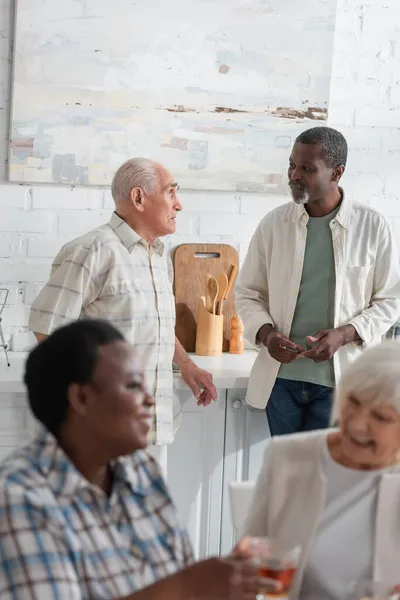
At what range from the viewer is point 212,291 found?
3727 millimetres

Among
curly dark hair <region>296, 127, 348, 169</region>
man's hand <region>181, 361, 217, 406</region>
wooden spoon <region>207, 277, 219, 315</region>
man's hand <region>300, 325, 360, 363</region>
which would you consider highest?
curly dark hair <region>296, 127, 348, 169</region>

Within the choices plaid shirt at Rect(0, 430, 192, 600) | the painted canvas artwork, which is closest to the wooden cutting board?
the painted canvas artwork

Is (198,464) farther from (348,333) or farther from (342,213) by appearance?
(342,213)

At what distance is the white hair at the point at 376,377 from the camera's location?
189cm

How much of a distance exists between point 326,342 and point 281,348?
0.47ft

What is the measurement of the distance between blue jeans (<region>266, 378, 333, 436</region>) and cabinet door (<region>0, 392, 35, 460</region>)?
83cm

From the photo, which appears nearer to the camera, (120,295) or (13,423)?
(120,295)

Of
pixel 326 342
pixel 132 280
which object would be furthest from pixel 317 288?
pixel 132 280

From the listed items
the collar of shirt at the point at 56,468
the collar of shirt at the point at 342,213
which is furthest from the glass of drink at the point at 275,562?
the collar of shirt at the point at 342,213

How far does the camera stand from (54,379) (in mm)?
1460

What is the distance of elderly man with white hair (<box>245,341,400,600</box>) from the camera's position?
1.84 metres

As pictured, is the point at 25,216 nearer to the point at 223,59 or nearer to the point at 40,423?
the point at 223,59

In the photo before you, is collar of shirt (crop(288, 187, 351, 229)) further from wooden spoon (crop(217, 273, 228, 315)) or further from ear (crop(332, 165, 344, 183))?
wooden spoon (crop(217, 273, 228, 315))

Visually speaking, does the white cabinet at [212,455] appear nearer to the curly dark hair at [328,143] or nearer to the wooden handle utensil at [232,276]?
the wooden handle utensil at [232,276]
